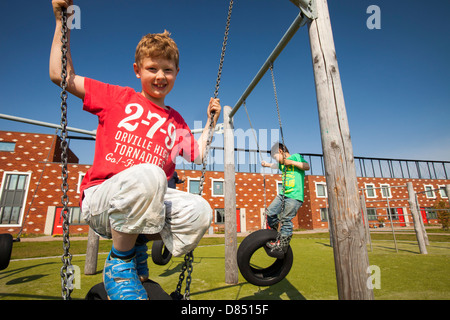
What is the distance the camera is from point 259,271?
276cm

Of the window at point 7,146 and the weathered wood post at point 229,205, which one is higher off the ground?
the window at point 7,146

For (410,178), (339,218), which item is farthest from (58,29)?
(410,178)

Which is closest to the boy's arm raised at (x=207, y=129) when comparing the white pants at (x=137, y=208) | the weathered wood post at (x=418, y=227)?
the white pants at (x=137, y=208)

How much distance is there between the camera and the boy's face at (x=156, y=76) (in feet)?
4.47

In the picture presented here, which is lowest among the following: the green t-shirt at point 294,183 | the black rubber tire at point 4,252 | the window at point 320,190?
the black rubber tire at point 4,252

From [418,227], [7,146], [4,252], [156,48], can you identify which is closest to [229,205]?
[4,252]

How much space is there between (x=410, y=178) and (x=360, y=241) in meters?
33.2

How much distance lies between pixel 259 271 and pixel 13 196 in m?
20.2

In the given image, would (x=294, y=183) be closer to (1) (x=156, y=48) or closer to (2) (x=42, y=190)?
(1) (x=156, y=48)

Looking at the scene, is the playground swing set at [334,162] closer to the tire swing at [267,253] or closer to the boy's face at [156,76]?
the boy's face at [156,76]

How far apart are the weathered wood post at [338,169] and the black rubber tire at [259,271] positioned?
3.12 ft

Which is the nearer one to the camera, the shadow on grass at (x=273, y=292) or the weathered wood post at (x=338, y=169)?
the weathered wood post at (x=338, y=169)
